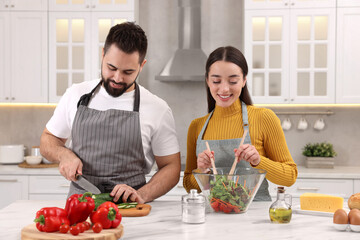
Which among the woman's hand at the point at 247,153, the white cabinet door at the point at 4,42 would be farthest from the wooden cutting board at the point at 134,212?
the white cabinet door at the point at 4,42

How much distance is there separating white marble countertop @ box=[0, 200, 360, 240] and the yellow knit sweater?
0.20 metres

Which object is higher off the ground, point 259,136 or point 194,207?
point 259,136

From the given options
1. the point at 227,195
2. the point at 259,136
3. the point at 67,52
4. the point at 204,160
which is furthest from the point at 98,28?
the point at 227,195

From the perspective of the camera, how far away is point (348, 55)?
13.5ft

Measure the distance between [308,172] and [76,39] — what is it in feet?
8.07

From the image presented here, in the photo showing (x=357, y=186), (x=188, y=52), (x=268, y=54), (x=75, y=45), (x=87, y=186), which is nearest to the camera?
(x=87, y=186)

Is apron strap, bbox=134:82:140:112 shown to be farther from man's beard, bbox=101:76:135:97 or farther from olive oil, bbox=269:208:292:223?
olive oil, bbox=269:208:292:223

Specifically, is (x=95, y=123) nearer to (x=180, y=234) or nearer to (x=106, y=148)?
(x=106, y=148)

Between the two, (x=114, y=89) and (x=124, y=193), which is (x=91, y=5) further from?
(x=124, y=193)

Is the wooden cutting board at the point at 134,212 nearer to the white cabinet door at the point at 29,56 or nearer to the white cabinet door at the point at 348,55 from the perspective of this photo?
the white cabinet door at the point at 29,56

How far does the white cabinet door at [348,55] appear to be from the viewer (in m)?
4.12

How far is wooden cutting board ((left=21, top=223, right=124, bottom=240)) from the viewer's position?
1.52m

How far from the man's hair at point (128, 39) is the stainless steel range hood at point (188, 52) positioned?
2.12 m

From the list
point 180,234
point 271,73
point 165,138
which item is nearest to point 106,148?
A: point 165,138
